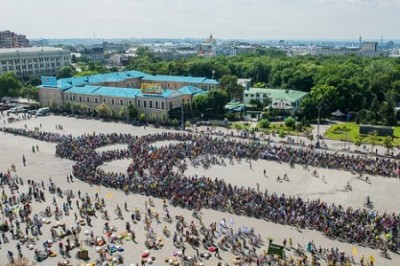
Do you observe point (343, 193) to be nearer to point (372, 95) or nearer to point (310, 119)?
point (310, 119)

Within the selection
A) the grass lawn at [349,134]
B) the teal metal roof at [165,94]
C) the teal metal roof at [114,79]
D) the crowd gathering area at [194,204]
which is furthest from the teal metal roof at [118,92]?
the grass lawn at [349,134]

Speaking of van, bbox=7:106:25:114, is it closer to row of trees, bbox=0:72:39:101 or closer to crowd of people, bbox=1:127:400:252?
row of trees, bbox=0:72:39:101

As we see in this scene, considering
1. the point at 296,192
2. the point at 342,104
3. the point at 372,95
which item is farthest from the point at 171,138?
the point at 372,95

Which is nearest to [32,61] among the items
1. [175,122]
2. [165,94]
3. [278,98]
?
[165,94]

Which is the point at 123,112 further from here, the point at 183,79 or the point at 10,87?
the point at 10,87

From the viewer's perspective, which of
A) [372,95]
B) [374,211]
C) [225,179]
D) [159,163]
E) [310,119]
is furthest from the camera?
[372,95]

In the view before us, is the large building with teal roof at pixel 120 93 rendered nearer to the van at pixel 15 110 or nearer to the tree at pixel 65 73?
the van at pixel 15 110
